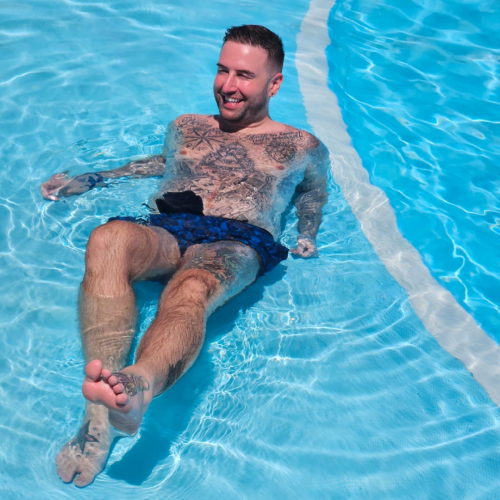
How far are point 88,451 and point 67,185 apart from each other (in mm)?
1803

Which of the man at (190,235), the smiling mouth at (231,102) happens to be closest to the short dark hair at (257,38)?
the man at (190,235)

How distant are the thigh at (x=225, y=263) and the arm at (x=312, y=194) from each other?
56 cm

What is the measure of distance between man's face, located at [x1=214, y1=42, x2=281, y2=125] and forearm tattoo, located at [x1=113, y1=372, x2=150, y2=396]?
203cm

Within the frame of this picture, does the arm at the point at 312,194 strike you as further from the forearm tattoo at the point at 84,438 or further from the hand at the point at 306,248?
the forearm tattoo at the point at 84,438

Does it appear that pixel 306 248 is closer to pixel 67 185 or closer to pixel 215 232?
pixel 215 232

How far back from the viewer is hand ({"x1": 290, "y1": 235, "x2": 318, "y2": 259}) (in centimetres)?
329

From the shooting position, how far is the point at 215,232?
2.98m

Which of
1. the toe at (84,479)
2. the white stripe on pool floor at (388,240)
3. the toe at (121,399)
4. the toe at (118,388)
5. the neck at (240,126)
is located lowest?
the toe at (84,479)

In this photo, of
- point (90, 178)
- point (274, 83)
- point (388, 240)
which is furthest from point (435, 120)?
point (90, 178)

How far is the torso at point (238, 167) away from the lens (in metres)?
3.18

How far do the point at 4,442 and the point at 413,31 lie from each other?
5.42 metres

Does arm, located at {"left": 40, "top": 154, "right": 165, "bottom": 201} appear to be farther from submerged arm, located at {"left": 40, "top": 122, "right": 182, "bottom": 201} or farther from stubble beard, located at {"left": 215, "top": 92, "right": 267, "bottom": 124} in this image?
stubble beard, located at {"left": 215, "top": 92, "right": 267, "bottom": 124}

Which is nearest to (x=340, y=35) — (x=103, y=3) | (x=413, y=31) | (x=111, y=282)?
(x=413, y=31)

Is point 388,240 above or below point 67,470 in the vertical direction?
above
